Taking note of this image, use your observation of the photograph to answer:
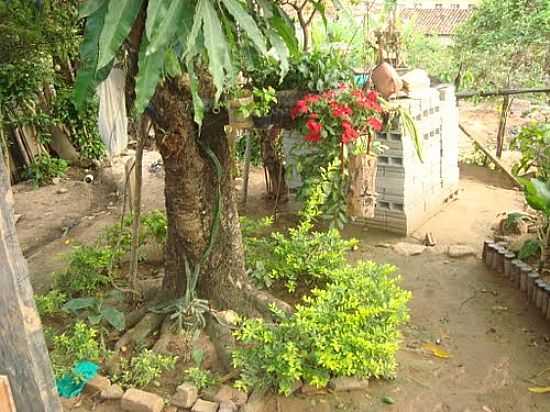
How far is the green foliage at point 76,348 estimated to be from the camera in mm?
2746

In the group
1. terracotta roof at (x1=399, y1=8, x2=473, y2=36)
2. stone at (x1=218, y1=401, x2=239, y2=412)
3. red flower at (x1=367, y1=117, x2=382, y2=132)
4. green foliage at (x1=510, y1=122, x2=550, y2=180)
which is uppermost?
terracotta roof at (x1=399, y1=8, x2=473, y2=36)

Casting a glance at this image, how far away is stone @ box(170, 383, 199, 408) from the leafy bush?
981 millimetres

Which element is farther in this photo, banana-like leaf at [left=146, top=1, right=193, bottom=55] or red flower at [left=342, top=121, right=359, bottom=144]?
red flower at [left=342, top=121, right=359, bottom=144]

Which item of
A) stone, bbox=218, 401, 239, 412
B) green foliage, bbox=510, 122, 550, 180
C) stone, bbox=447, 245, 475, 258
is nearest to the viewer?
stone, bbox=218, 401, 239, 412

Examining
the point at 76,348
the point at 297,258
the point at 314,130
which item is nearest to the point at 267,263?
the point at 297,258

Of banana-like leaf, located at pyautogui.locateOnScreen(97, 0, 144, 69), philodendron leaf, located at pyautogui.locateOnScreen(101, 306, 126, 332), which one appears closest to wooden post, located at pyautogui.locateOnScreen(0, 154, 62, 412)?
banana-like leaf, located at pyautogui.locateOnScreen(97, 0, 144, 69)

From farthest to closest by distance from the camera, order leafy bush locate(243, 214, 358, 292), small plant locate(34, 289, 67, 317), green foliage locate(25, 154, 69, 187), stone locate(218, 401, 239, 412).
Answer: green foliage locate(25, 154, 69, 187)
leafy bush locate(243, 214, 358, 292)
small plant locate(34, 289, 67, 317)
stone locate(218, 401, 239, 412)

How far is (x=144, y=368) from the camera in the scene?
2.69m

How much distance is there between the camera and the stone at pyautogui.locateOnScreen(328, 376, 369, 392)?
8.66ft

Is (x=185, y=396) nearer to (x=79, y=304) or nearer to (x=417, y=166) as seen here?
(x=79, y=304)

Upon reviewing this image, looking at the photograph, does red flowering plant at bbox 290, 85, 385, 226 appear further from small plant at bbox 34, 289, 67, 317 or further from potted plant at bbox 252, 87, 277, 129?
small plant at bbox 34, 289, 67, 317

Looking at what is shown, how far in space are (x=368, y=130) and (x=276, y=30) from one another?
1195mm

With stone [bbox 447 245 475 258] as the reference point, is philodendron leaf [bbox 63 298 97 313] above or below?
above

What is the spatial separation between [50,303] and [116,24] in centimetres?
217
